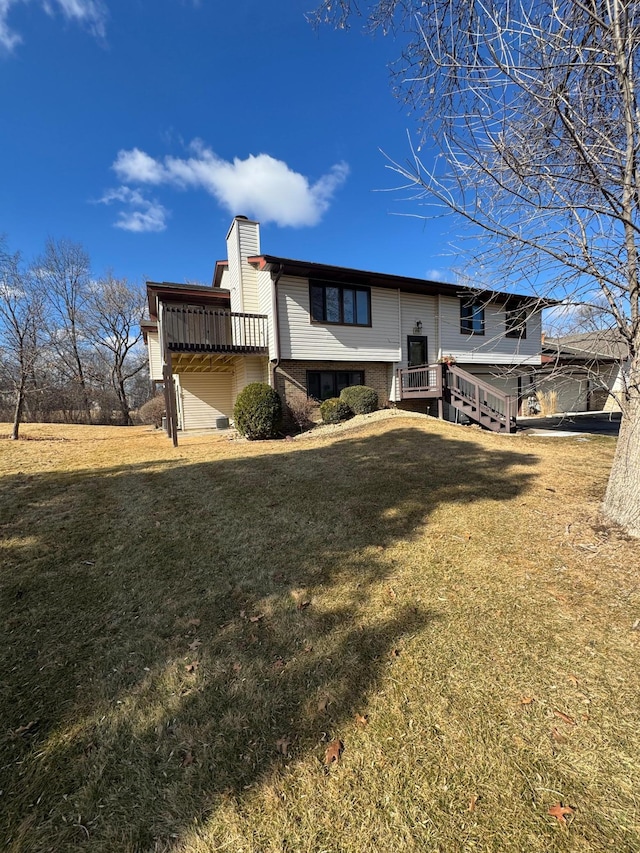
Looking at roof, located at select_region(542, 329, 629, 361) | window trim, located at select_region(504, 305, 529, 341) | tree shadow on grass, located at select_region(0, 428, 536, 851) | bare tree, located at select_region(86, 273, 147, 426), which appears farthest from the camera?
bare tree, located at select_region(86, 273, 147, 426)

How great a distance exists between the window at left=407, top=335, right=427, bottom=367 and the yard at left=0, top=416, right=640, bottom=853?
1155cm

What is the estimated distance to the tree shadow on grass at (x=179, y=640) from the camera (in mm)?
1679

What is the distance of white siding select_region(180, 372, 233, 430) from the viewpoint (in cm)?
1565

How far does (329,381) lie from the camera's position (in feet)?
44.9

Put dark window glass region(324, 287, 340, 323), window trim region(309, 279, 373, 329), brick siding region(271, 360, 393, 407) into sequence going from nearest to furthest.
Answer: brick siding region(271, 360, 393, 407) → window trim region(309, 279, 373, 329) → dark window glass region(324, 287, 340, 323)

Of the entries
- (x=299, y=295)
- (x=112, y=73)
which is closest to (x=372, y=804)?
(x=299, y=295)

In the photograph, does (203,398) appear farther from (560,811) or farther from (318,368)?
(560,811)

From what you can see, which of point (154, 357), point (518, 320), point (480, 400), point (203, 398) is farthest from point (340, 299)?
point (154, 357)

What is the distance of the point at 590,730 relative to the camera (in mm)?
1869

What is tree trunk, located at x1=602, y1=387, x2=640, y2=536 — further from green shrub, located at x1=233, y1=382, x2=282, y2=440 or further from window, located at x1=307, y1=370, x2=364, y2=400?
window, located at x1=307, y1=370, x2=364, y2=400

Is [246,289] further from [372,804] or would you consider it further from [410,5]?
[372,804]

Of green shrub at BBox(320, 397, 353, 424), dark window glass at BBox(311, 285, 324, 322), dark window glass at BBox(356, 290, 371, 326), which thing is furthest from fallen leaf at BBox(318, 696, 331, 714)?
dark window glass at BBox(356, 290, 371, 326)

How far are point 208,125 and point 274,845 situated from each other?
16.4 metres

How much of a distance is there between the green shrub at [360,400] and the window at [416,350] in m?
3.80
